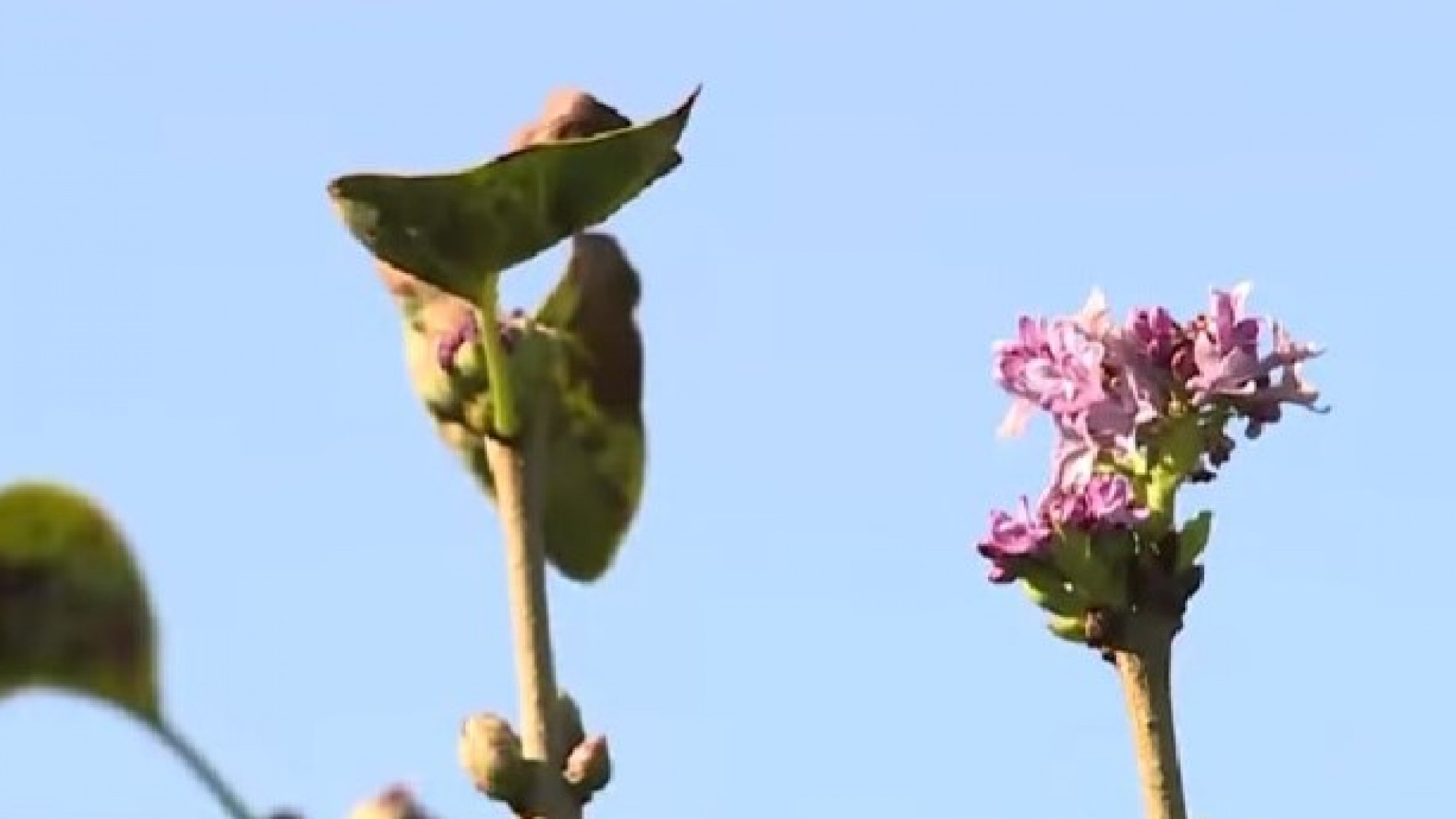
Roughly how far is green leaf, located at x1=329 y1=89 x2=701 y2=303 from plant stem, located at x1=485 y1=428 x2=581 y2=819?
0.26 feet

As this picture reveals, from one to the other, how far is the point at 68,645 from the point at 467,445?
0.70 meters

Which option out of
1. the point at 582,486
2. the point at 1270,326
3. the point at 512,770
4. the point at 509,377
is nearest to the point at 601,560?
the point at 582,486

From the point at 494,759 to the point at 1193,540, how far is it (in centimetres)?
80

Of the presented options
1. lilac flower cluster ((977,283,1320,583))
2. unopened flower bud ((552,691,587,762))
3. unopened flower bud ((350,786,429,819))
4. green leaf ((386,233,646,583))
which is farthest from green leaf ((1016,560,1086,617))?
unopened flower bud ((350,786,429,819))

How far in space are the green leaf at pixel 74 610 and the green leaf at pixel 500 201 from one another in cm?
58

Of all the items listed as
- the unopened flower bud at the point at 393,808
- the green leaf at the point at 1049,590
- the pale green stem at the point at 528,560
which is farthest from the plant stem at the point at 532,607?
the green leaf at the point at 1049,590

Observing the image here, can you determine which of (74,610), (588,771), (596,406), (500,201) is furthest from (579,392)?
(74,610)

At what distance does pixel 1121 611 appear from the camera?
91.4 inches

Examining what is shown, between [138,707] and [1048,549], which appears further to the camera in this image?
[1048,549]

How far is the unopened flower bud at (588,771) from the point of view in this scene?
69.2 inches

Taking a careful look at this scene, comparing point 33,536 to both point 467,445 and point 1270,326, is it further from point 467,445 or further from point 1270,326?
point 1270,326

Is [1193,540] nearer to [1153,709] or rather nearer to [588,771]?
[1153,709]

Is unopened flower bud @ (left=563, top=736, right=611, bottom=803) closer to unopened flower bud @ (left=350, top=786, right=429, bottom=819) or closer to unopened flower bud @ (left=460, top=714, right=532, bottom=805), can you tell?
unopened flower bud @ (left=460, top=714, right=532, bottom=805)

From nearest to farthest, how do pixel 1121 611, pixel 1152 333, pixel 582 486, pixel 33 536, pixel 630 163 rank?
pixel 33 536 → pixel 630 163 → pixel 582 486 → pixel 1121 611 → pixel 1152 333
